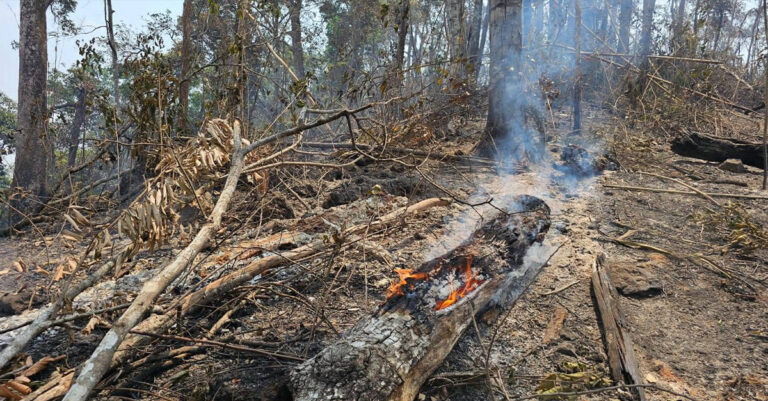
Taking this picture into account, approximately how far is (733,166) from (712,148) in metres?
0.36

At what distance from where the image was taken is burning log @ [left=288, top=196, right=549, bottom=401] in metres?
1.83

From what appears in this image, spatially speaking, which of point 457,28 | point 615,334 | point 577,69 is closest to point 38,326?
point 615,334

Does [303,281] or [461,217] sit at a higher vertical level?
[461,217]

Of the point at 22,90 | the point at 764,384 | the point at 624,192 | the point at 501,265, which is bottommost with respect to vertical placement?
the point at 764,384

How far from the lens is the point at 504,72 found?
5992mm

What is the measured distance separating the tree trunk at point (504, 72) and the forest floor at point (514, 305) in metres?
1.03

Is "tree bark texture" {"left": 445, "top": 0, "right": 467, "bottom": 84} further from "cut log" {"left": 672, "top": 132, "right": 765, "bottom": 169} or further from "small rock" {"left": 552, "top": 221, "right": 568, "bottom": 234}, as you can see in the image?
"small rock" {"left": 552, "top": 221, "right": 568, "bottom": 234}

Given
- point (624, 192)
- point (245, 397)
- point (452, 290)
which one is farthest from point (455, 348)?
point (624, 192)

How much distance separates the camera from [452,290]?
8.29 feet

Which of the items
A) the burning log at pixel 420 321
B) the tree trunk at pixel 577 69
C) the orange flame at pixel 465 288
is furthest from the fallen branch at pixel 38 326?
the tree trunk at pixel 577 69

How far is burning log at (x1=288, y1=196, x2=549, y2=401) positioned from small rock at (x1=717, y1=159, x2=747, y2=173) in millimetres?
4072

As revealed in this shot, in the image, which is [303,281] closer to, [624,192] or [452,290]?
[452,290]

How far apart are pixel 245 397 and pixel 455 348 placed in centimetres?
115

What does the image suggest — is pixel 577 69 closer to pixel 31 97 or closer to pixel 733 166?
pixel 733 166
